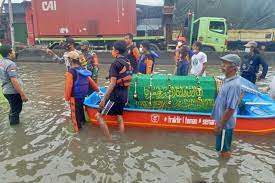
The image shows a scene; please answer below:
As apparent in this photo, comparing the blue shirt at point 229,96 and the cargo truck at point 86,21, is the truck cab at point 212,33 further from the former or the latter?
the blue shirt at point 229,96

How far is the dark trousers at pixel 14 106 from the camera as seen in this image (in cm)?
617

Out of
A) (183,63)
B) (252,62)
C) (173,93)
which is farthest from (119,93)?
(252,62)

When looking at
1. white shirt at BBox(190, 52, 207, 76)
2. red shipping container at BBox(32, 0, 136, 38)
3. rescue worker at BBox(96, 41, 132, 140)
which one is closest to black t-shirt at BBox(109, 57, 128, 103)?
rescue worker at BBox(96, 41, 132, 140)

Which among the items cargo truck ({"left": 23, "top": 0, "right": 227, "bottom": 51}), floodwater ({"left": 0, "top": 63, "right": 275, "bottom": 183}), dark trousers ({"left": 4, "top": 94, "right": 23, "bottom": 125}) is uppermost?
cargo truck ({"left": 23, "top": 0, "right": 227, "bottom": 51})

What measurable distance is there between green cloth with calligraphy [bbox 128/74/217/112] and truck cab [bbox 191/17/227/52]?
11.9 meters

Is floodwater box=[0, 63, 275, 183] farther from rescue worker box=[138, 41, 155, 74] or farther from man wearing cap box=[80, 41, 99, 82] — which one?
rescue worker box=[138, 41, 155, 74]

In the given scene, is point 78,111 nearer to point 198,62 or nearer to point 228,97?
point 228,97

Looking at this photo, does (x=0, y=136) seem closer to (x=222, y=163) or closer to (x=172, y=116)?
(x=172, y=116)

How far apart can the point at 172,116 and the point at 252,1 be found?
1584cm

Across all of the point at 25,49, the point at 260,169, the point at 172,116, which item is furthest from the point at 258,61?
the point at 25,49

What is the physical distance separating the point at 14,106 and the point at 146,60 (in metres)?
3.23

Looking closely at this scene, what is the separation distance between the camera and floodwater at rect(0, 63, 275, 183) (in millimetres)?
4465

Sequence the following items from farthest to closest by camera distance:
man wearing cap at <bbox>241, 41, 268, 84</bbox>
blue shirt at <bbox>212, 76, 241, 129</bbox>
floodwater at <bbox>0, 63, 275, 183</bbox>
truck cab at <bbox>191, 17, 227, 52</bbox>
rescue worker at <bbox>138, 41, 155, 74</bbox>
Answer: truck cab at <bbox>191, 17, 227, 52</bbox>, rescue worker at <bbox>138, 41, 155, 74</bbox>, man wearing cap at <bbox>241, 41, 268, 84</bbox>, floodwater at <bbox>0, 63, 275, 183</bbox>, blue shirt at <bbox>212, 76, 241, 129</bbox>

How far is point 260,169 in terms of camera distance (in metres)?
4.71
